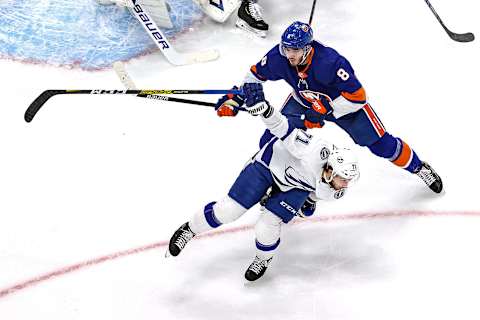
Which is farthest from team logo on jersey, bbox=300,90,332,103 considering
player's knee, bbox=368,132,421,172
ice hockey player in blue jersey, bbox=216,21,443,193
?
player's knee, bbox=368,132,421,172

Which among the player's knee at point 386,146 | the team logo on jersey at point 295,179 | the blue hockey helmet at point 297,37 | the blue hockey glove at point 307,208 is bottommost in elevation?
the blue hockey glove at point 307,208

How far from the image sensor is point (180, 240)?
353 cm

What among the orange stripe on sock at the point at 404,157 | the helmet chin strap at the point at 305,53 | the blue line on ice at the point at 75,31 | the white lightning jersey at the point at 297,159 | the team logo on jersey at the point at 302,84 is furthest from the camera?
the blue line on ice at the point at 75,31

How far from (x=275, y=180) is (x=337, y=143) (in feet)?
3.81

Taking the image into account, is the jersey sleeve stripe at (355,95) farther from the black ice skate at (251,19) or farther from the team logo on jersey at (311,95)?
the black ice skate at (251,19)

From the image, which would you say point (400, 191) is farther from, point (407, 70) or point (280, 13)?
point (280, 13)

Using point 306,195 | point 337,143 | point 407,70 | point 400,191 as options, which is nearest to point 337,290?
point 306,195

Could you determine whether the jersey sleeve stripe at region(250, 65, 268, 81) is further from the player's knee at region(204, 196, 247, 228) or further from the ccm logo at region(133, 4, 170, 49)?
the ccm logo at region(133, 4, 170, 49)

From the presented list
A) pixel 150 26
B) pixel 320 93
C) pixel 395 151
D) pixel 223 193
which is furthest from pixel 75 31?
pixel 395 151

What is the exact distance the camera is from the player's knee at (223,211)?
3.33 meters

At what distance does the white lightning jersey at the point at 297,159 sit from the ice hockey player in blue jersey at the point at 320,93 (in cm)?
29

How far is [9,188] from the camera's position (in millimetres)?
4125

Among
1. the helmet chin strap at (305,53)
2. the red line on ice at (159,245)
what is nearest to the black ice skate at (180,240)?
the red line on ice at (159,245)

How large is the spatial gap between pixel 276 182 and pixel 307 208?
0.37 meters
